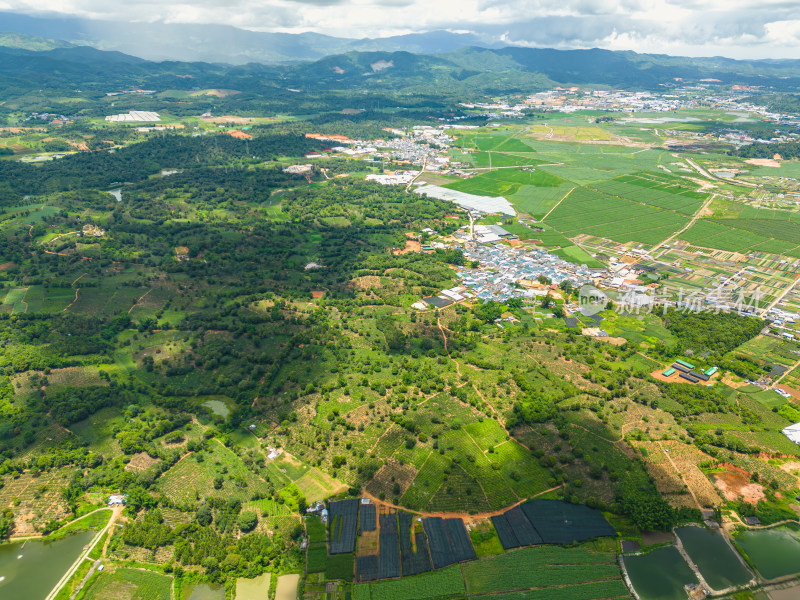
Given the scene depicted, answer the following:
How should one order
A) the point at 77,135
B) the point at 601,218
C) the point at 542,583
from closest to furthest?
1. the point at 542,583
2. the point at 601,218
3. the point at 77,135

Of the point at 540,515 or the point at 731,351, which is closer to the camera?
the point at 540,515

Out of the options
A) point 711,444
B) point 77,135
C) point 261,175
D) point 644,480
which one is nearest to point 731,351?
point 711,444

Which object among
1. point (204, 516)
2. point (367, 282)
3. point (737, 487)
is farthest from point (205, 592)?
point (367, 282)

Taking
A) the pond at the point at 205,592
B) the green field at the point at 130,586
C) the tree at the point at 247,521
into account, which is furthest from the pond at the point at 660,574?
the green field at the point at 130,586

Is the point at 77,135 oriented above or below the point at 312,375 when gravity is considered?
above

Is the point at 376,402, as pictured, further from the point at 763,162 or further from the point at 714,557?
the point at 763,162

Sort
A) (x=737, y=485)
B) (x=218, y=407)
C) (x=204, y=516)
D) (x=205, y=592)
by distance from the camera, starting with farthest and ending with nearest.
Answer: (x=218, y=407) → (x=737, y=485) → (x=204, y=516) → (x=205, y=592)

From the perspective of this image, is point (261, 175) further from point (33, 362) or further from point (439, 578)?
point (439, 578)
